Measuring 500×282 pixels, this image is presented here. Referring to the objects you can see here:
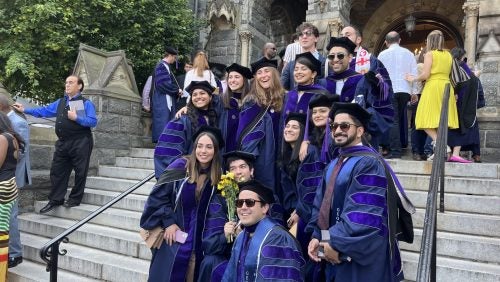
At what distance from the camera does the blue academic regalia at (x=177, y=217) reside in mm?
3625

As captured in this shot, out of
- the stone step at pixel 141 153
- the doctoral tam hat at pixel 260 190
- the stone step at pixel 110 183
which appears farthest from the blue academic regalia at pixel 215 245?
the stone step at pixel 141 153

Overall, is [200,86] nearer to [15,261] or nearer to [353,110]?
[353,110]

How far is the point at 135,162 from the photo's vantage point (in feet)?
25.6

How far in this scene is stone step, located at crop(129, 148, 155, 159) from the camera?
7.92m

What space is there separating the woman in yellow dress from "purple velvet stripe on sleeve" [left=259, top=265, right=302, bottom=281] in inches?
159

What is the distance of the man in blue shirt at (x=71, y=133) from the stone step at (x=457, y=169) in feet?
14.3

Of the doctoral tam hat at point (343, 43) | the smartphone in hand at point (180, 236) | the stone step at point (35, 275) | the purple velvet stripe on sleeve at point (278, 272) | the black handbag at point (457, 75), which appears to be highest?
the black handbag at point (457, 75)

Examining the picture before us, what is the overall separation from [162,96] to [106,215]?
2809 mm

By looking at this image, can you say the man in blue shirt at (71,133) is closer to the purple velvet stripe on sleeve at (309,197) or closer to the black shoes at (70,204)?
the black shoes at (70,204)

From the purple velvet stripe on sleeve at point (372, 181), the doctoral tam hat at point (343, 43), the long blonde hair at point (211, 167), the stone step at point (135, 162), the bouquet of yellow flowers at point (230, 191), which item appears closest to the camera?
the purple velvet stripe on sleeve at point (372, 181)

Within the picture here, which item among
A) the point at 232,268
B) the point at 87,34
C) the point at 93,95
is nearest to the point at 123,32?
the point at 87,34

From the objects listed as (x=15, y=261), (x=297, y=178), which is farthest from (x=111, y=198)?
(x=297, y=178)

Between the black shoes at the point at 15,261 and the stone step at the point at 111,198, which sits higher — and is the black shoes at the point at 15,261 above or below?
below

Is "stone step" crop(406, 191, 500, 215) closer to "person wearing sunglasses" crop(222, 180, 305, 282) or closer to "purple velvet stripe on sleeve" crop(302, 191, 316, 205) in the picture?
"purple velvet stripe on sleeve" crop(302, 191, 316, 205)
